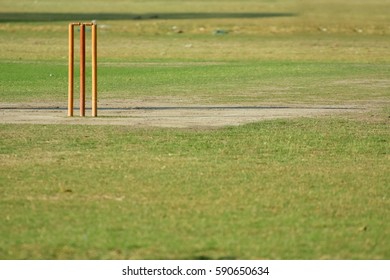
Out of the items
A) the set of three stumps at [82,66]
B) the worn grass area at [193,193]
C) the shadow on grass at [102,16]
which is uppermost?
the shadow on grass at [102,16]

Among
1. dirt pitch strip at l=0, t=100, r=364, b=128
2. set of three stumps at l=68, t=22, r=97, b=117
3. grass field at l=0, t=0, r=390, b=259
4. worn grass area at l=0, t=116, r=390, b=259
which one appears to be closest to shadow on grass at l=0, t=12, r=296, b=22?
grass field at l=0, t=0, r=390, b=259

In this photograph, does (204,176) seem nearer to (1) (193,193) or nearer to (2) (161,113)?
(1) (193,193)

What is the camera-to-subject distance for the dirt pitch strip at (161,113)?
20938mm

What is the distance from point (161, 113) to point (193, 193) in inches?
376

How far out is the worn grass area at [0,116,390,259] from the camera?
10.6m

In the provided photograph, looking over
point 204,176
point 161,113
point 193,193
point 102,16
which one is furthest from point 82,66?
point 102,16

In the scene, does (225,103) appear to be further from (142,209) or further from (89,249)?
(89,249)

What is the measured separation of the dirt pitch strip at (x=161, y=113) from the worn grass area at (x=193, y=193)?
1.15 m

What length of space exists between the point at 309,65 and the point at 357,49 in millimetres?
11569

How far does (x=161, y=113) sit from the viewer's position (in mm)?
22797

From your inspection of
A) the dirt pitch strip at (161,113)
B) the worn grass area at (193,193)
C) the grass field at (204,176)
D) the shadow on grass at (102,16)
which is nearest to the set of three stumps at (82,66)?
the dirt pitch strip at (161,113)

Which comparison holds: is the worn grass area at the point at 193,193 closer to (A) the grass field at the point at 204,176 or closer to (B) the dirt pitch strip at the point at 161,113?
(A) the grass field at the point at 204,176

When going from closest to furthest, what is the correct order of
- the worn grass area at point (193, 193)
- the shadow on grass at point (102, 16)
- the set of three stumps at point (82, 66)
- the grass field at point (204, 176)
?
the worn grass area at point (193, 193), the grass field at point (204, 176), the set of three stumps at point (82, 66), the shadow on grass at point (102, 16)

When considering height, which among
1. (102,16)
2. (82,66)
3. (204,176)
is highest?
(102,16)
